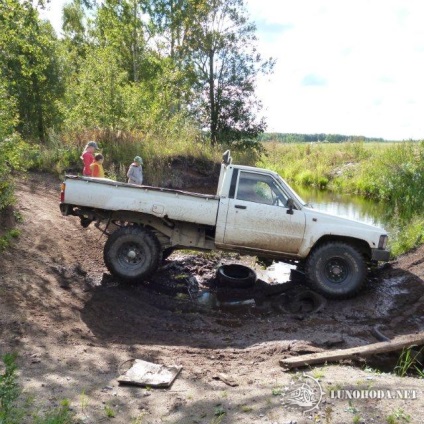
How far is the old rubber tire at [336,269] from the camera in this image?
25.6ft

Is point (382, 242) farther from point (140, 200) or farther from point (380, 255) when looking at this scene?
point (140, 200)

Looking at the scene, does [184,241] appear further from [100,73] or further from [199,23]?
[199,23]

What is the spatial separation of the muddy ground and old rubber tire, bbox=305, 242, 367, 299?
0.23m

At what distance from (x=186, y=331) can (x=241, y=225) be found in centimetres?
206

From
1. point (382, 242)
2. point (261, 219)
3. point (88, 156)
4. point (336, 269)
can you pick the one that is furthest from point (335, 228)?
point (88, 156)

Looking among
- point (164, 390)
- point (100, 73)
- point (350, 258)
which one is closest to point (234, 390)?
point (164, 390)

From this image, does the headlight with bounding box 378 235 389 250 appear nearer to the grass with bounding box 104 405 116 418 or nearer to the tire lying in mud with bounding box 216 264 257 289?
the tire lying in mud with bounding box 216 264 257 289

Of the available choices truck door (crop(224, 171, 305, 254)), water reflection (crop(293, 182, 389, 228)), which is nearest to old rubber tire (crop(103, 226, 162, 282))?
truck door (crop(224, 171, 305, 254))

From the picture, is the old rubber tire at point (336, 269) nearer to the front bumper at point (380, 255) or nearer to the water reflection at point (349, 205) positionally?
the front bumper at point (380, 255)

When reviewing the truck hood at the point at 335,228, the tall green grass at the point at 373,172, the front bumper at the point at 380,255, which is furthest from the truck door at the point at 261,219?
the tall green grass at the point at 373,172

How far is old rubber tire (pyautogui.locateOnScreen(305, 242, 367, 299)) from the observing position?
307 inches

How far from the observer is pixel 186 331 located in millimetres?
6535

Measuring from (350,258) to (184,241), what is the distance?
2836 mm

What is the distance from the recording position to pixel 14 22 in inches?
466
